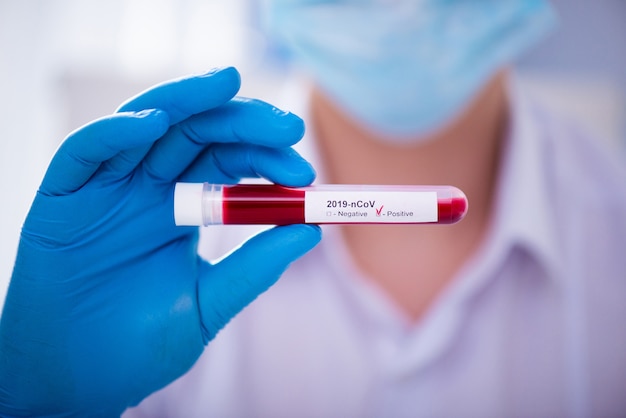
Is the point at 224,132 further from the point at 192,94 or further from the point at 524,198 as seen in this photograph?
the point at 524,198

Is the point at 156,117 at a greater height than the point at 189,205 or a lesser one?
greater

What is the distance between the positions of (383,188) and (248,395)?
0.61 metres

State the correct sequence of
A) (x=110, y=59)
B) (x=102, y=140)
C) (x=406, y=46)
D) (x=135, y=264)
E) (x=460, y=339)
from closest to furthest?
(x=102, y=140) → (x=135, y=264) → (x=406, y=46) → (x=460, y=339) → (x=110, y=59)

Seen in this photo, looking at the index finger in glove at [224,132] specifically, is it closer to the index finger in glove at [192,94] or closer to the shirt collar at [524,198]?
the index finger in glove at [192,94]

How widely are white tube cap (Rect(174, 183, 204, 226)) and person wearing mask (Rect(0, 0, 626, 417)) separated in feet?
0.23

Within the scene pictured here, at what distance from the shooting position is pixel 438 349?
91 centimetres

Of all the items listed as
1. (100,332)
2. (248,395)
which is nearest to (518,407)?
(248,395)

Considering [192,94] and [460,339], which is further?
[460,339]

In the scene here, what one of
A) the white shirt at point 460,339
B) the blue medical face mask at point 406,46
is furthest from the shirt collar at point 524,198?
the blue medical face mask at point 406,46

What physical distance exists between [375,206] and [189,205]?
0.21 meters

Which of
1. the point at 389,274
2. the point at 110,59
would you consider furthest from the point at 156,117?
the point at 110,59

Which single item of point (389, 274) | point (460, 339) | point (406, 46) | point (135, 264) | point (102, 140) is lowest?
point (460, 339)

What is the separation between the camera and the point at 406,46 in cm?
81

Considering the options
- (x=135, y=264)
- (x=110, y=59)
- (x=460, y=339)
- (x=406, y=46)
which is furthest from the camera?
(x=110, y=59)
